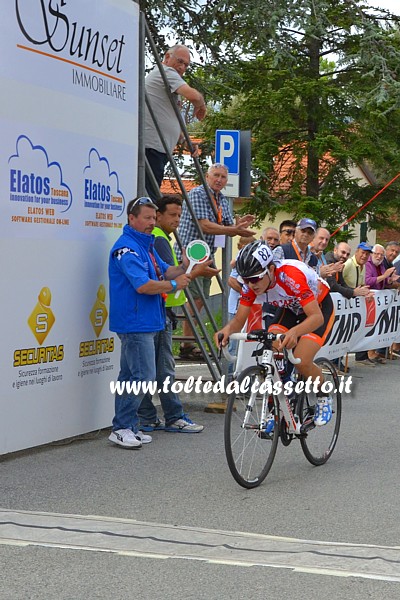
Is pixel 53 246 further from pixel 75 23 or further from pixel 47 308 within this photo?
pixel 75 23

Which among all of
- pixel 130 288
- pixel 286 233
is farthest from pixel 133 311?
pixel 286 233

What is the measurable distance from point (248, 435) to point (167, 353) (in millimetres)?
2532

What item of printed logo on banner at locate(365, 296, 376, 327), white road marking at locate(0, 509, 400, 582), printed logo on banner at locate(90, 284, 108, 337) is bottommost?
white road marking at locate(0, 509, 400, 582)

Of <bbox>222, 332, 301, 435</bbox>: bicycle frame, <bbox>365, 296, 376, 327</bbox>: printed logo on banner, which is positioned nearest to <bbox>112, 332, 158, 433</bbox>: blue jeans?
<bbox>222, 332, 301, 435</bbox>: bicycle frame

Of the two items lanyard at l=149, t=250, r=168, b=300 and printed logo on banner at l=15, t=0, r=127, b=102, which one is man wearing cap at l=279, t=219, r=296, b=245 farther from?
lanyard at l=149, t=250, r=168, b=300

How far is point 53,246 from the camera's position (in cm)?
895

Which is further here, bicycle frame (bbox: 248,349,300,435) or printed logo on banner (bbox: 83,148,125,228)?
printed logo on banner (bbox: 83,148,125,228)

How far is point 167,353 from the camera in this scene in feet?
33.2

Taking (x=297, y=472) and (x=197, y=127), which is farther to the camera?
(x=197, y=127)

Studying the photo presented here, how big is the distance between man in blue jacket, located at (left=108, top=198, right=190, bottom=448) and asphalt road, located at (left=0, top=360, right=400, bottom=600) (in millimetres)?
310

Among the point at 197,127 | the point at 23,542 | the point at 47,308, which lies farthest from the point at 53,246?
the point at 197,127

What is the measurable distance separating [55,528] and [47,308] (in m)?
2.84

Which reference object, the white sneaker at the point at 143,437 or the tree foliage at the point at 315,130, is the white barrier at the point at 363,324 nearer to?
the white sneaker at the point at 143,437

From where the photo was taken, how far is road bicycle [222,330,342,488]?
7.54m
